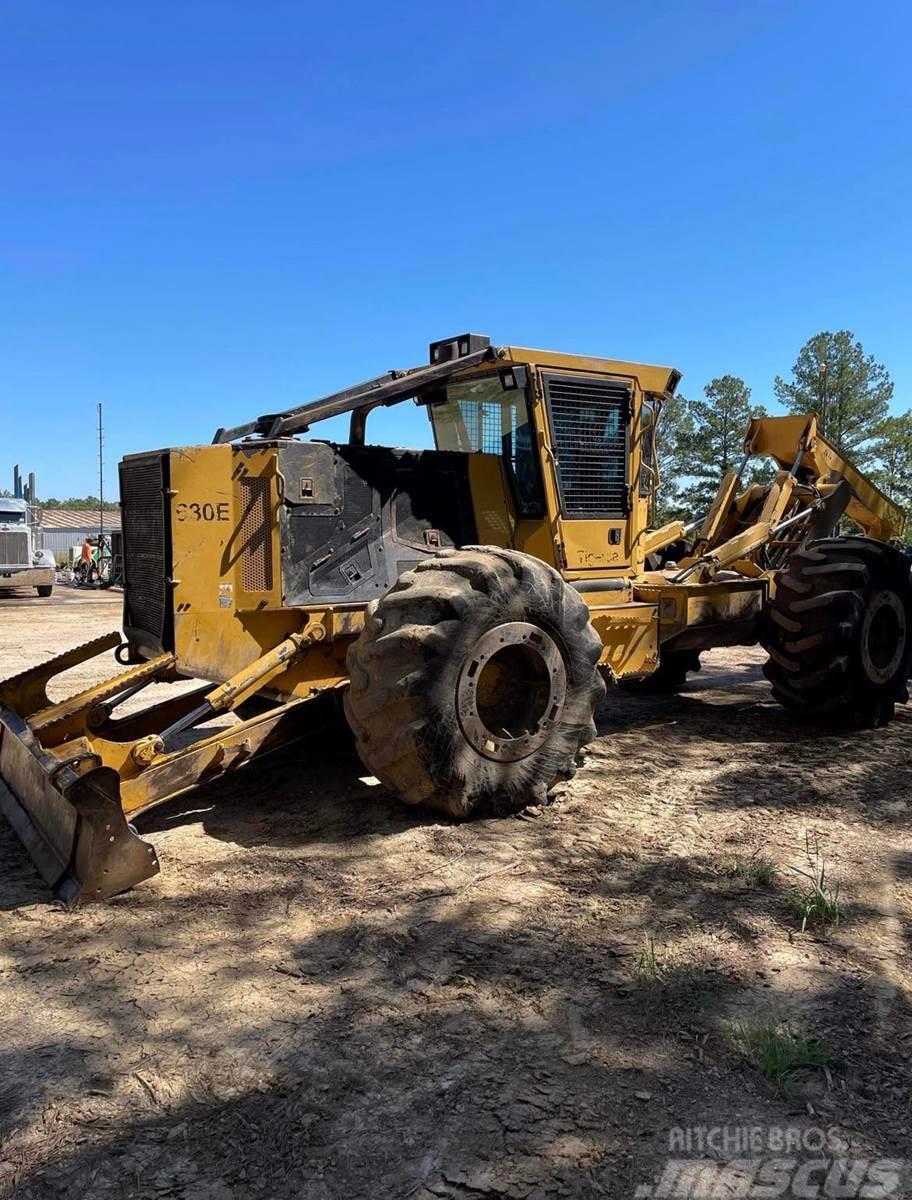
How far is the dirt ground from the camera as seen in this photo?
8.13ft

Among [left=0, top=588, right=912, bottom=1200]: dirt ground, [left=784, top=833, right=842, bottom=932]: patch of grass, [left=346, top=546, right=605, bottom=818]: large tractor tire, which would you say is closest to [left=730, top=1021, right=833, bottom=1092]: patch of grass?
[left=0, top=588, right=912, bottom=1200]: dirt ground

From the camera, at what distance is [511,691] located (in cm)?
548

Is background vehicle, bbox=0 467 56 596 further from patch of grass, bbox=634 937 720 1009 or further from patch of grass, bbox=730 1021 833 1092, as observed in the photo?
patch of grass, bbox=730 1021 833 1092

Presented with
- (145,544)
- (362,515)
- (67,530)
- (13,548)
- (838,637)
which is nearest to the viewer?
(145,544)

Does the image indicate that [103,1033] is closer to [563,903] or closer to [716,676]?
[563,903]

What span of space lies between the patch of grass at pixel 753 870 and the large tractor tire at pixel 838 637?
3.11 meters

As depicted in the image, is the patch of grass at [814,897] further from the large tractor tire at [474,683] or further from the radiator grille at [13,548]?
the radiator grille at [13,548]

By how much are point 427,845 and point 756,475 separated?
34873 millimetres

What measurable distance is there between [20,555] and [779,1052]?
86.5ft

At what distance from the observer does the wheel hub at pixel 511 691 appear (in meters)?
4.95

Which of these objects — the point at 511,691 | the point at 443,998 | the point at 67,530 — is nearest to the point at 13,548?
the point at 511,691

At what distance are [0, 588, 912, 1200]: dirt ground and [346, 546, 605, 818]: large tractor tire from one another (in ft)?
1.06

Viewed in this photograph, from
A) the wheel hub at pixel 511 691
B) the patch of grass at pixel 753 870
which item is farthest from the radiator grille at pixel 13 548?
the patch of grass at pixel 753 870

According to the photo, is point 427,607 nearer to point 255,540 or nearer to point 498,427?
point 255,540
